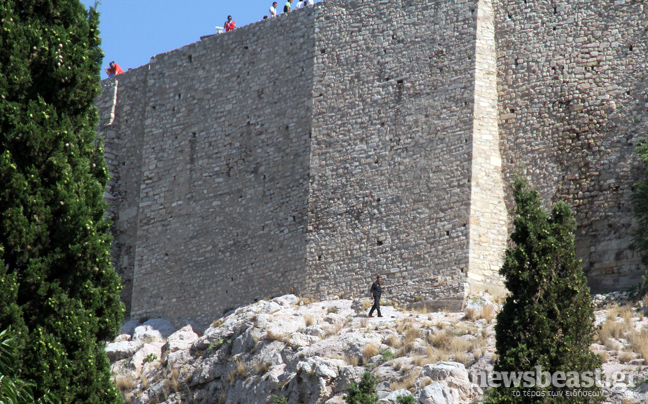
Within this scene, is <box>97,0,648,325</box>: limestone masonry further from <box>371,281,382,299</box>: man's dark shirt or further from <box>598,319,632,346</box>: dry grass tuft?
<box>598,319,632,346</box>: dry grass tuft

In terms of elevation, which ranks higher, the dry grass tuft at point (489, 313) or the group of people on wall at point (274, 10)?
the group of people on wall at point (274, 10)

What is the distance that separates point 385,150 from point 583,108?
3.71 m

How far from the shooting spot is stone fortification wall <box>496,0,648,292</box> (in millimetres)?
20484

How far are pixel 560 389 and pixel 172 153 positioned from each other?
12.3 metres

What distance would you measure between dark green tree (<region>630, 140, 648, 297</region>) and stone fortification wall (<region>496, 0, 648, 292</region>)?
0.27 m

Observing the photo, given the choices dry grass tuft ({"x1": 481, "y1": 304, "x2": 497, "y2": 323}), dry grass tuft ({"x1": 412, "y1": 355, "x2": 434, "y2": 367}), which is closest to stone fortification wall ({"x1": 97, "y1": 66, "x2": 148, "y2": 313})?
dry grass tuft ({"x1": 412, "y1": 355, "x2": 434, "y2": 367})

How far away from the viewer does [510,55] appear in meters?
22.1

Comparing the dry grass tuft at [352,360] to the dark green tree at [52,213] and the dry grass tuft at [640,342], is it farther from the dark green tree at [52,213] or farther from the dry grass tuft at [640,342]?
the dark green tree at [52,213]

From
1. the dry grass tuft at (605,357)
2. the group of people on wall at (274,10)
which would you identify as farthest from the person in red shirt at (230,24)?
the dry grass tuft at (605,357)

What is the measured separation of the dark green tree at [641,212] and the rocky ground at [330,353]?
0.89 m

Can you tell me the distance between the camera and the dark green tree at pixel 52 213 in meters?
13.2

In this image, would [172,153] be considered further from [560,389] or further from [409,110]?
[560,389]

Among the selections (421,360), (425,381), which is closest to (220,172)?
(421,360)

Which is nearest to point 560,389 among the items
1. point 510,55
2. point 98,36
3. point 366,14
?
point 98,36
